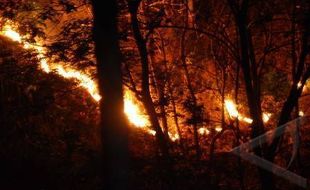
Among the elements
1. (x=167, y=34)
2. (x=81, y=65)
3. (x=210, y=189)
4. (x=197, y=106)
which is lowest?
(x=210, y=189)

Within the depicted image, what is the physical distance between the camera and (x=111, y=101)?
394 centimetres

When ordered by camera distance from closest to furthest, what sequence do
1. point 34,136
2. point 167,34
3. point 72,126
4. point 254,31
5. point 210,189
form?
1. point 210,189
2. point 34,136
3. point 254,31
4. point 72,126
5. point 167,34

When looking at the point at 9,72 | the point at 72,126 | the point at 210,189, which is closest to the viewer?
the point at 210,189

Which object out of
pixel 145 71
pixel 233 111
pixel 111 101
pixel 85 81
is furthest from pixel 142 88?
pixel 233 111

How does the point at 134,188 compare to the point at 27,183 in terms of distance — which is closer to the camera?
the point at 134,188

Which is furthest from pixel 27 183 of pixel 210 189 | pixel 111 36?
pixel 111 36

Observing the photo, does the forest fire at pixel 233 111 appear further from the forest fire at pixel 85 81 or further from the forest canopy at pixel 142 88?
the forest fire at pixel 85 81

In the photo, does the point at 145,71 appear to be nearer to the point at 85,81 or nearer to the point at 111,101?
the point at 85,81

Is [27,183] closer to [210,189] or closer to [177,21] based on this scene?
Answer: [210,189]

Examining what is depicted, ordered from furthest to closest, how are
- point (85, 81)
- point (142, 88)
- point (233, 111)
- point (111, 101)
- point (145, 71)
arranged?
point (233, 111), point (85, 81), point (142, 88), point (145, 71), point (111, 101)

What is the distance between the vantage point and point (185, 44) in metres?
13.8

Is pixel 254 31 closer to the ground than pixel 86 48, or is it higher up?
higher up

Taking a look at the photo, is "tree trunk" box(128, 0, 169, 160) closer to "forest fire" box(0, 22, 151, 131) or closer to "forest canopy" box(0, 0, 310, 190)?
"forest canopy" box(0, 0, 310, 190)

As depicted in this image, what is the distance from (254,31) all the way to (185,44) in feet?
7.73
